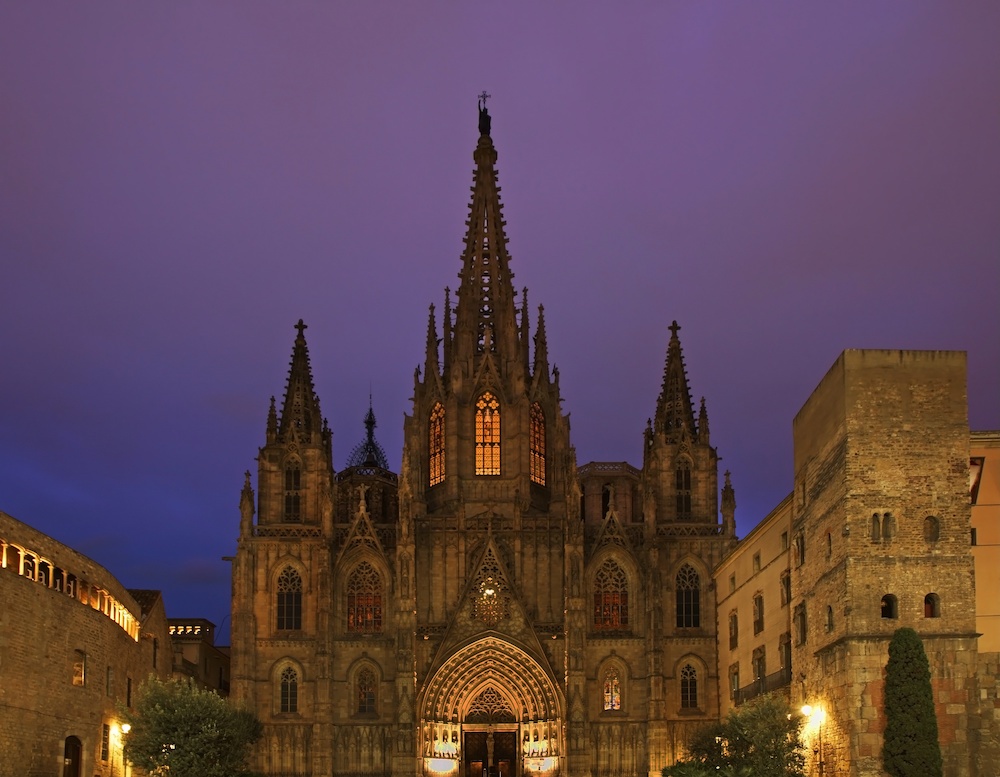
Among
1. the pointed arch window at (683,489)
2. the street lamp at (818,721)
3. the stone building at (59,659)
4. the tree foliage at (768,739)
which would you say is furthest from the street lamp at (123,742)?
the pointed arch window at (683,489)

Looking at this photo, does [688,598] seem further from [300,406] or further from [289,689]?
[300,406]

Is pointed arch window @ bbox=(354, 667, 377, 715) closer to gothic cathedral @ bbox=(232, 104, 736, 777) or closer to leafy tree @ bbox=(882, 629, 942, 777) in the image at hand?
gothic cathedral @ bbox=(232, 104, 736, 777)

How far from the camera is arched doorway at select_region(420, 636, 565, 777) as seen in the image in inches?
2717

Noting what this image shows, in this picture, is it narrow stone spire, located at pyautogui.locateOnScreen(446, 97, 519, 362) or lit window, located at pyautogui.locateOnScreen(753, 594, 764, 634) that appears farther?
narrow stone spire, located at pyautogui.locateOnScreen(446, 97, 519, 362)

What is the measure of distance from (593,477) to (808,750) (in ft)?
148

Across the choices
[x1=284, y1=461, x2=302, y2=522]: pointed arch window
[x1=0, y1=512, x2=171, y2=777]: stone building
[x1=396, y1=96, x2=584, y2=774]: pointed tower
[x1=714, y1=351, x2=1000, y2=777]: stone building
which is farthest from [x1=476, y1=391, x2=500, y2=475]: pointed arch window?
[x1=714, y1=351, x2=1000, y2=777]: stone building

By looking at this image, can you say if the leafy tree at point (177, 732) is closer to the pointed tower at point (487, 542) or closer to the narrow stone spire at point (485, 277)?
the pointed tower at point (487, 542)

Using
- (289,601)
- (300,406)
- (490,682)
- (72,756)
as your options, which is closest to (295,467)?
(300,406)

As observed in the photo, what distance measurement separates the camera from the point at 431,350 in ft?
257

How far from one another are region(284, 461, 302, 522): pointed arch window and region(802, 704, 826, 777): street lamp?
34.1 metres

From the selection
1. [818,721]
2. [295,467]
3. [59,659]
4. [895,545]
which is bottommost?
[818,721]

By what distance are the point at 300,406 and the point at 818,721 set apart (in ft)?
127

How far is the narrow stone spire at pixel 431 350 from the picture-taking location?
255 feet

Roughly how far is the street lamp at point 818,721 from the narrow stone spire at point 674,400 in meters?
30.4
